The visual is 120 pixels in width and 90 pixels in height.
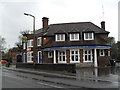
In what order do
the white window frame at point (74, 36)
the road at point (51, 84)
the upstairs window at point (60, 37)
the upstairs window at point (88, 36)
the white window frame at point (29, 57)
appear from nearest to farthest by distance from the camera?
1. the road at point (51, 84)
2. the upstairs window at point (88, 36)
3. the white window frame at point (74, 36)
4. the upstairs window at point (60, 37)
5. the white window frame at point (29, 57)

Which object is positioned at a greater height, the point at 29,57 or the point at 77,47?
the point at 77,47

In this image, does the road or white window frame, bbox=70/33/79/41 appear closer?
the road

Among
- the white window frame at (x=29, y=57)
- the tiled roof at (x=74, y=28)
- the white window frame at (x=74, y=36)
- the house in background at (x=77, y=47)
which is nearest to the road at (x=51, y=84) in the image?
the house in background at (x=77, y=47)

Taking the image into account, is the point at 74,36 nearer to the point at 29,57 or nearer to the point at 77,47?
the point at 77,47

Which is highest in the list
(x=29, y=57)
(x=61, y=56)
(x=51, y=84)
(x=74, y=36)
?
(x=74, y=36)

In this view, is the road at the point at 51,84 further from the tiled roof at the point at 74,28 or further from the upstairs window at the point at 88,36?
the tiled roof at the point at 74,28

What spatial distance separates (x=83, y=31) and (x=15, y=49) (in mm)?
63963

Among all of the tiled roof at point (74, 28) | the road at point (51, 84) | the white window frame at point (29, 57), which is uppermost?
the tiled roof at point (74, 28)

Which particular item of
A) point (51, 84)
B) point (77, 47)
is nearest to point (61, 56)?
point (77, 47)

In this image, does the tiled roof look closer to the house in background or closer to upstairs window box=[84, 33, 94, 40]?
the house in background

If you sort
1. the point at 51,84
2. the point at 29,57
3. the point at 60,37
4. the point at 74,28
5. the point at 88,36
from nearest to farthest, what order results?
the point at 51,84 < the point at 88,36 < the point at 60,37 < the point at 74,28 < the point at 29,57

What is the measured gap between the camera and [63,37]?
35.6m

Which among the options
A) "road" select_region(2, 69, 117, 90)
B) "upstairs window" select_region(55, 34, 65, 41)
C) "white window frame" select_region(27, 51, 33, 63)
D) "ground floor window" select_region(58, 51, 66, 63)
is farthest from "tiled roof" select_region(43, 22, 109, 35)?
"road" select_region(2, 69, 117, 90)

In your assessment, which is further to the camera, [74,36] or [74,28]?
[74,28]
